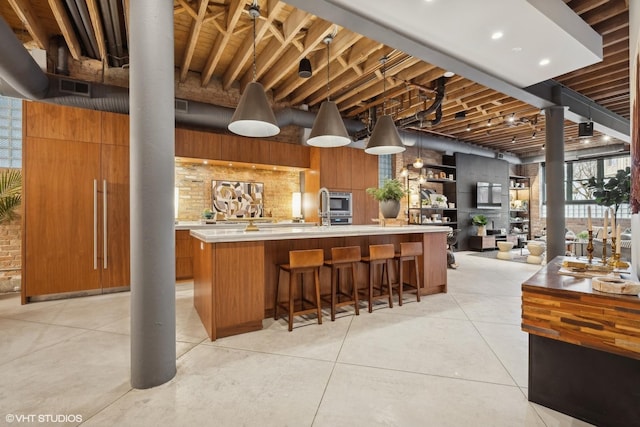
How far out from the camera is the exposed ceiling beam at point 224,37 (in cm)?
352

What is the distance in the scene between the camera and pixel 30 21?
3914 millimetres

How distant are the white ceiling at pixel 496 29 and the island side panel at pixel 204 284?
276 cm

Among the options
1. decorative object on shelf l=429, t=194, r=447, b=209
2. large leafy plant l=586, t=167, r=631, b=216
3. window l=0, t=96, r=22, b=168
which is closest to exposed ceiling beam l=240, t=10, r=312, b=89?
window l=0, t=96, r=22, b=168

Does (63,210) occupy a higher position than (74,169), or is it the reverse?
(74,169)

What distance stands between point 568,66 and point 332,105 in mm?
3087

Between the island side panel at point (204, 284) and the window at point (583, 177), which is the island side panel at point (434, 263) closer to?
the island side panel at point (204, 284)

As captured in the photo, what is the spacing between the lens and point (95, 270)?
4.50 metres

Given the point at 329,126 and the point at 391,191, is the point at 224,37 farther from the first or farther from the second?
the point at 391,191

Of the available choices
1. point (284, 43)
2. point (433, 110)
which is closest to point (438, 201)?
point (433, 110)

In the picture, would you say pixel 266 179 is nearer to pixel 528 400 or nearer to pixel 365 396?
pixel 365 396

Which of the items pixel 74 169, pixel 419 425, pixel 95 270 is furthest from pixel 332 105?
pixel 95 270

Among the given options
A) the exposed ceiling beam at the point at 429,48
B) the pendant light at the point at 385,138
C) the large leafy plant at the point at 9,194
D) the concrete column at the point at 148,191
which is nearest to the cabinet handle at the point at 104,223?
the large leafy plant at the point at 9,194

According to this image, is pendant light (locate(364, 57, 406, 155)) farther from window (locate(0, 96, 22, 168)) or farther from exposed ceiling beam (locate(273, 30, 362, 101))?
window (locate(0, 96, 22, 168))

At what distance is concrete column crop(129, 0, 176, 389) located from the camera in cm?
214
